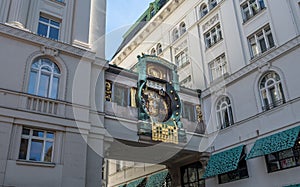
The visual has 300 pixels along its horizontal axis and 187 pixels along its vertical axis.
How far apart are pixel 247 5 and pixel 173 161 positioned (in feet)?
38.7

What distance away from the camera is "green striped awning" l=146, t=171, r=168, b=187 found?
22500 millimetres

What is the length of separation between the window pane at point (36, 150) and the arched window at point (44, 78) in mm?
2349

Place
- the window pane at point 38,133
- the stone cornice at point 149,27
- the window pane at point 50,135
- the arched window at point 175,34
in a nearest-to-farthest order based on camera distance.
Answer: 1. the window pane at point 38,133
2. the window pane at point 50,135
3. the arched window at point 175,34
4. the stone cornice at point 149,27

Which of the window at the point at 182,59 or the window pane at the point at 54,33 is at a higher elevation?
the window at the point at 182,59

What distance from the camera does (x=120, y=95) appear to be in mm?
17641

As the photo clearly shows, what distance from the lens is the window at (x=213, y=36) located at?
2168cm

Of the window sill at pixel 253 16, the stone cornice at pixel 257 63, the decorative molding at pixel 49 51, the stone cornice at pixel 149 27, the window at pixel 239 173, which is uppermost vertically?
the stone cornice at pixel 149 27

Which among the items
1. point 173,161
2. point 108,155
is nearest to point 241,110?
point 173,161

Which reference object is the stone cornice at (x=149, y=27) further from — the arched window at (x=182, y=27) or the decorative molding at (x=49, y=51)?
the decorative molding at (x=49, y=51)

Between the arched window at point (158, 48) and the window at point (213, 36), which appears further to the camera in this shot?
the arched window at point (158, 48)

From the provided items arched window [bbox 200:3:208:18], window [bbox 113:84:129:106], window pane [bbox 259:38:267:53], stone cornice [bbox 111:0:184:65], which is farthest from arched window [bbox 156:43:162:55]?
window pane [bbox 259:38:267:53]

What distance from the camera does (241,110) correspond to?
60.3 ft

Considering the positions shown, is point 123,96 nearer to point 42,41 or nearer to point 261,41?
point 42,41

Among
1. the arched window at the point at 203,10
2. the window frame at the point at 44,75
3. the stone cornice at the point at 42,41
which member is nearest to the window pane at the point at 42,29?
the stone cornice at the point at 42,41
